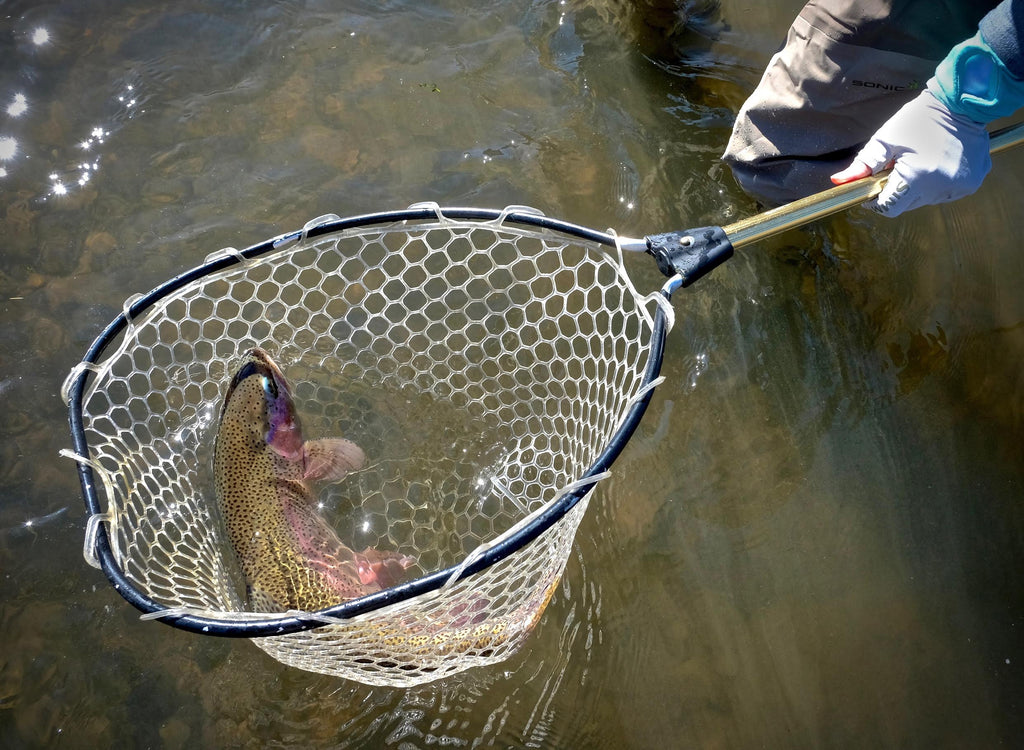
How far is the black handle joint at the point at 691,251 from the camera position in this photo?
2.34m

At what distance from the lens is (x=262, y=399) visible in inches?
127

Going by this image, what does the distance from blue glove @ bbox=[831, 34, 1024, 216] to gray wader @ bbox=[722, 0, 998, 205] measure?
333 millimetres

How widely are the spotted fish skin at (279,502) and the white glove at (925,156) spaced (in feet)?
8.03

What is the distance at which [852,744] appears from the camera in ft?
10.0

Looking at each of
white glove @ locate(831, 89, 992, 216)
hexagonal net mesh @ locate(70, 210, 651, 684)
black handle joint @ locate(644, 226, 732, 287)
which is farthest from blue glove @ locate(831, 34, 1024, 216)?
hexagonal net mesh @ locate(70, 210, 651, 684)

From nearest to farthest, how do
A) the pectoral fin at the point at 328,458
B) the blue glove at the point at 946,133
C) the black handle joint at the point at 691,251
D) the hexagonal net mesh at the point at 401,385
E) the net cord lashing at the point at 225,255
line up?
the black handle joint at the point at 691,251, the net cord lashing at the point at 225,255, the blue glove at the point at 946,133, the hexagonal net mesh at the point at 401,385, the pectoral fin at the point at 328,458

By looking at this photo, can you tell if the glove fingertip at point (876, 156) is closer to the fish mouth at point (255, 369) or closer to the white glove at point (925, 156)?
the white glove at point (925, 156)

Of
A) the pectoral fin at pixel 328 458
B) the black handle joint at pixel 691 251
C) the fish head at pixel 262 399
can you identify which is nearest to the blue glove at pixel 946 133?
the black handle joint at pixel 691 251

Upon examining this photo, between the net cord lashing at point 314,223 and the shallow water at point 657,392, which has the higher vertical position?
the net cord lashing at point 314,223

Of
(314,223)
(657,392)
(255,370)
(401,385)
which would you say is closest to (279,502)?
(255,370)

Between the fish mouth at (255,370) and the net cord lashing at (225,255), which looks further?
the fish mouth at (255,370)

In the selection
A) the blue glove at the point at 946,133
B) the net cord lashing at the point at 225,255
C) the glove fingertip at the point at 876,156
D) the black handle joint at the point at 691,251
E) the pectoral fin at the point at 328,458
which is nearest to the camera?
the black handle joint at the point at 691,251

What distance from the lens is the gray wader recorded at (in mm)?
3008

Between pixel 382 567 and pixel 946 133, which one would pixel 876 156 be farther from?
pixel 382 567
